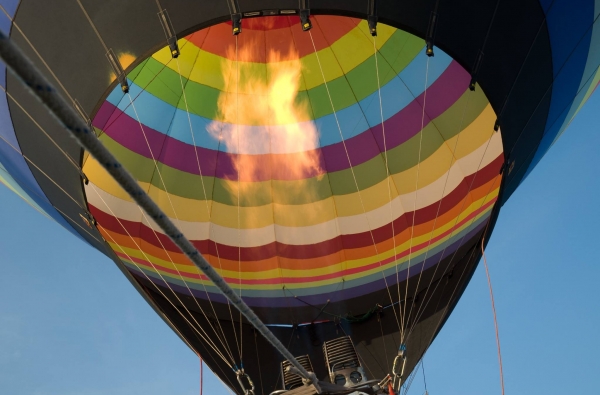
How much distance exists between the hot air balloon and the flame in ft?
0.06

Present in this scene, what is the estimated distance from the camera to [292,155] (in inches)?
275

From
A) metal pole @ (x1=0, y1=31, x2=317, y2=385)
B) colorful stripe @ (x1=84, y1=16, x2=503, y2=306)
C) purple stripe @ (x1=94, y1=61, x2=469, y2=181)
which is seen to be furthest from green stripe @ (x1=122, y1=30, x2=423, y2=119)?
metal pole @ (x1=0, y1=31, x2=317, y2=385)

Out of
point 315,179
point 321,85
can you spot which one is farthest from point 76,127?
point 315,179

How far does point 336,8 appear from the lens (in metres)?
4.09

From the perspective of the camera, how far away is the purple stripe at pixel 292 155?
→ 612 centimetres

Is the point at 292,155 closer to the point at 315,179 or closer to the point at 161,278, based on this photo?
the point at 315,179

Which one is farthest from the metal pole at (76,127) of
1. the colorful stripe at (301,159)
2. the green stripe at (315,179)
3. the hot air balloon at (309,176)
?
the green stripe at (315,179)

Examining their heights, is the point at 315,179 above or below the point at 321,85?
below

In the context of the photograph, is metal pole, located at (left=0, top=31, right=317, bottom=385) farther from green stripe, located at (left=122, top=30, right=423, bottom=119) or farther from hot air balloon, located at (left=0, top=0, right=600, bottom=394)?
green stripe, located at (left=122, top=30, right=423, bottom=119)

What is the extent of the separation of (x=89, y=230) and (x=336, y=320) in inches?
136

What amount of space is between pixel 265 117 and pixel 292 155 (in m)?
0.59

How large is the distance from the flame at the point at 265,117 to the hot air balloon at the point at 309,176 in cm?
2

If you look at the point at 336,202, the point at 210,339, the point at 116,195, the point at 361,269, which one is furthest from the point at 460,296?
the point at 116,195

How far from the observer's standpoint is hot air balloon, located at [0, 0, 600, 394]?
18.0 ft
